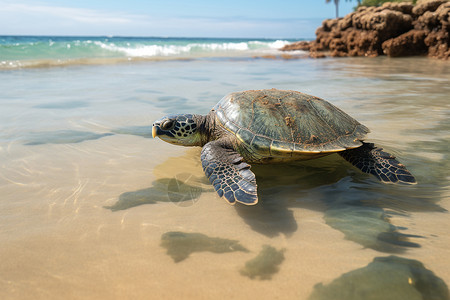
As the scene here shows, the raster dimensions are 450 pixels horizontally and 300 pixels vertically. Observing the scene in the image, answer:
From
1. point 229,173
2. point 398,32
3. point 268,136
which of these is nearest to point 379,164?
point 268,136

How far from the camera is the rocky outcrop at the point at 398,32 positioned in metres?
14.8

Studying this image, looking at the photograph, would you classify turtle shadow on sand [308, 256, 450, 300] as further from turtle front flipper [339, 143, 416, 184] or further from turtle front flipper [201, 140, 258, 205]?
turtle front flipper [339, 143, 416, 184]

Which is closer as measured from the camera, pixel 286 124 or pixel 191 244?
pixel 191 244

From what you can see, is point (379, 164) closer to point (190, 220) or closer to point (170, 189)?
point (190, 220)

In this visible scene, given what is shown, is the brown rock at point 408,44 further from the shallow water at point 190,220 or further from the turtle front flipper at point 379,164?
the turtle front flipper at point 379,164

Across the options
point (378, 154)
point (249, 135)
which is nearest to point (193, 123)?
point (249, 135)

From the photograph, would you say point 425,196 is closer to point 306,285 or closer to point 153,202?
Answer: point 306,285

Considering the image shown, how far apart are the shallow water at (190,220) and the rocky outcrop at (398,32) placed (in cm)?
1409

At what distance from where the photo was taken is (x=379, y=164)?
98.7 inches

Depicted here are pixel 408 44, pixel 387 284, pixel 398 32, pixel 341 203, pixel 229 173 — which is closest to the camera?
pixel 387 284

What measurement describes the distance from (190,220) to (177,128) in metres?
1.20

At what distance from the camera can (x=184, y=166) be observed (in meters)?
2.92

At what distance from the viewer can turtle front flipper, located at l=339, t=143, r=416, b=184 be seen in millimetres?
2424

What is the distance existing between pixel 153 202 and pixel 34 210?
31.4 inches
